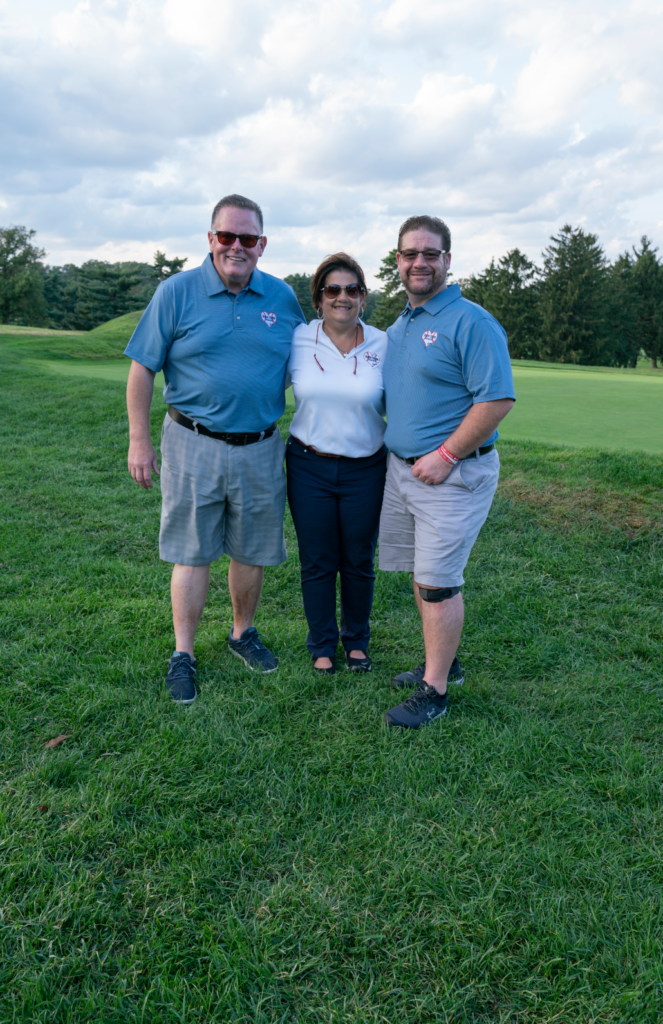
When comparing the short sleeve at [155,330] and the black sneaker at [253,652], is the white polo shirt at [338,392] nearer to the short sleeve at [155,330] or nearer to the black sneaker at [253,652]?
the short sleeve at [155,330]

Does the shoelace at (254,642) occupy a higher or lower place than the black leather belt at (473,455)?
lower

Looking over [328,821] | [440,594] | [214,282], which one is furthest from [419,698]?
[214,282]

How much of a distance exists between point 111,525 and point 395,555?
3.08m

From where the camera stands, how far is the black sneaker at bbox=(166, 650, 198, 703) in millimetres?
3090

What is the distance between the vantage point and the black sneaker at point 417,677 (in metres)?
3.29

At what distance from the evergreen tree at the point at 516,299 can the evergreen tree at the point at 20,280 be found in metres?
31.9

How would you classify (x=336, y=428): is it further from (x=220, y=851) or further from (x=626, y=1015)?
(x=626, y=1015)

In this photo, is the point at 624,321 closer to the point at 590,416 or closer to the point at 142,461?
the point at 590,416

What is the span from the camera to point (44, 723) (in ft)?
9.45

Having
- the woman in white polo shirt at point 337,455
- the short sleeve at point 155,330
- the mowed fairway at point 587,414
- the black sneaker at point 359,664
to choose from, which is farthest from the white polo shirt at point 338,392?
the mowed fairway at point 587,414

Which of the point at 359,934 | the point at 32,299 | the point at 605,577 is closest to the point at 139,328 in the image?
the point at 359,934

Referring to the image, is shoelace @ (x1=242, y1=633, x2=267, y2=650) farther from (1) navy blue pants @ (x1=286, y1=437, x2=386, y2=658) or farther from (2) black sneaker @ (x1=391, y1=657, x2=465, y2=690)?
(2) black sneaker @ (x1=391, y1=657, x2=465, y2=690)

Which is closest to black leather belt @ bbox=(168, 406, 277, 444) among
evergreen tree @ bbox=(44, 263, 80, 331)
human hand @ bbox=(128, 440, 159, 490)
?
human hand @ bbox=(128, 440, 159, 490)

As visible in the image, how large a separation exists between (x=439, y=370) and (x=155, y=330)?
1.28m
